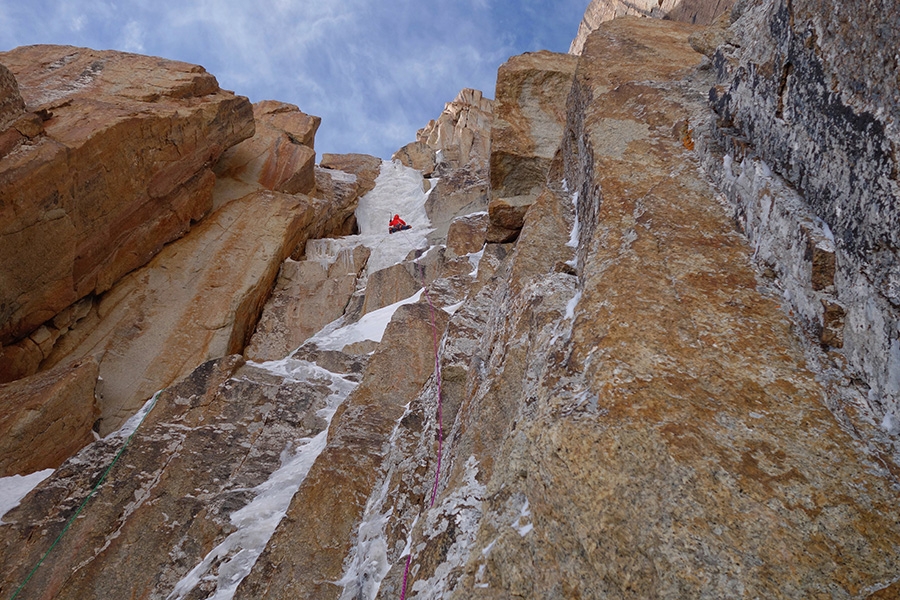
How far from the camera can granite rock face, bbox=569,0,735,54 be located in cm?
2224

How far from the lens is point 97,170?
589 inches

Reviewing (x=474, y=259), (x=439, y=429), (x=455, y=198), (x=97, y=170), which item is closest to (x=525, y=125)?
(x=474, y=259)

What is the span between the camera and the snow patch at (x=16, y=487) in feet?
30.4

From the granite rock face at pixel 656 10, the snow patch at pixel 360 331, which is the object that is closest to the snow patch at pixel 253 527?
the snow patch at pixel 360 331

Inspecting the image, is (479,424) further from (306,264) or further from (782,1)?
(306,264)

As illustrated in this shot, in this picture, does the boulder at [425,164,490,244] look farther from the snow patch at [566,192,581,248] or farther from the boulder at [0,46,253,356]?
the snow patch at [566,192,581,248]

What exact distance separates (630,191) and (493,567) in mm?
4615

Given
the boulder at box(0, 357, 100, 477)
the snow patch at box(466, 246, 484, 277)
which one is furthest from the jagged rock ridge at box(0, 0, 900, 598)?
the snow patch at box(466, 246, 484, 277)

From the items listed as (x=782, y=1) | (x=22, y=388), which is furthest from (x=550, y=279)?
(x=22, y=388)

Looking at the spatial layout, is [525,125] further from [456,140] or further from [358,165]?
[456,140]

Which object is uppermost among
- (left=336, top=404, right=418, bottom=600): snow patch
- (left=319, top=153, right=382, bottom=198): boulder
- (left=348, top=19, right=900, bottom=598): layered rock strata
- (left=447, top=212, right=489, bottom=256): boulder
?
(left=319, top=153, right=382, bottom=198): boulder

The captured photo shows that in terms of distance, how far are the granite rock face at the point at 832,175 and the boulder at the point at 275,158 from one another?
20.0m

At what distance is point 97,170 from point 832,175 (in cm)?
1700

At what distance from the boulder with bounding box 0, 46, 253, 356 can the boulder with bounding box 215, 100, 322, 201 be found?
7.05 ft
